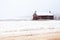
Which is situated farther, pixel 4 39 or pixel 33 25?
pixel 33 25

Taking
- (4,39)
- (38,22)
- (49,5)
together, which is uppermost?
(49,5)

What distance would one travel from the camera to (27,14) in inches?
58.9

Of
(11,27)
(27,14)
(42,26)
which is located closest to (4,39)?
(11,27)

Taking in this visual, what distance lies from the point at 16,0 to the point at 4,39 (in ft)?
2.16

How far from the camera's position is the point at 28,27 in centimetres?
115

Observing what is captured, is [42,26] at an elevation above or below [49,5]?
below

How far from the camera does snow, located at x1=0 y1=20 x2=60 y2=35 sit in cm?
107

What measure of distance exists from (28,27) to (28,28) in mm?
16

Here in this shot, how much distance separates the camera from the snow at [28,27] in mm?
1070

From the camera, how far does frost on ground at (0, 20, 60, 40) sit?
1.03m

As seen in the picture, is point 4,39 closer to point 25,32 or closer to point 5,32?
point 5,32

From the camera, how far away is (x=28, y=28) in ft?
3.73

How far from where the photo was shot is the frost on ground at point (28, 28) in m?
1.03

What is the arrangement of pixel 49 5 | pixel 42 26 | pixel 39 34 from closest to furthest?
pixel 39 34, pixel 42 26, pixel 49 5
